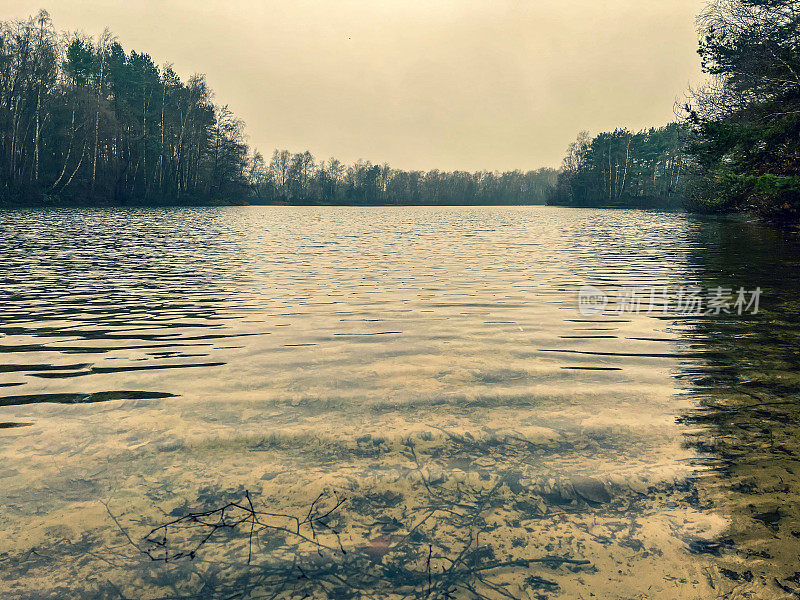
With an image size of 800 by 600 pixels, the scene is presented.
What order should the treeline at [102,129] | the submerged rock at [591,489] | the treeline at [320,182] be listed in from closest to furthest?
the submerged rock at [591,489]
the treeline at [102,129]
the treeline at [320,182]

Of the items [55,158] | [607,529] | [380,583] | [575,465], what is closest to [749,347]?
[575,465]

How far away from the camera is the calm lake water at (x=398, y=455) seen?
2342 mm

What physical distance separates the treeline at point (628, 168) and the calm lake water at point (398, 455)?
10031 cm

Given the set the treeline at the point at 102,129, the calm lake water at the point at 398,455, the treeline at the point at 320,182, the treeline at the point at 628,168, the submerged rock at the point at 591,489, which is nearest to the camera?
the calm lake water at the point at 398,455

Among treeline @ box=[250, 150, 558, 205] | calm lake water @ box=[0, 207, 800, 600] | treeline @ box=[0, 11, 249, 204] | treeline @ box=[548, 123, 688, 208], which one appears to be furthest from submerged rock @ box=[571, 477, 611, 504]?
treeline @ box=[250, 150, 558, 205]

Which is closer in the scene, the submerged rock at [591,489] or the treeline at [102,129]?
the submerged rock at [591,489]

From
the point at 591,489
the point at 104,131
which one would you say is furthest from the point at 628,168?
the point at 591,489

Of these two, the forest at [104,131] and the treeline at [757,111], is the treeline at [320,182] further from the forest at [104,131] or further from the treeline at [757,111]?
the treeline at [757,111]

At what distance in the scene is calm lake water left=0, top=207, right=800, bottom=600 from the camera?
234 cm

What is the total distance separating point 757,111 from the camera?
59.1ft

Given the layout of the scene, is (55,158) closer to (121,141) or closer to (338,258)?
(121,141)

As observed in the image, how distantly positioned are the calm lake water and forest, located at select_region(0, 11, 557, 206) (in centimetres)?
5430

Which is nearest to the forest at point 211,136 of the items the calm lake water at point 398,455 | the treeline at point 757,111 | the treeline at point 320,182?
the treeline at point 757,111

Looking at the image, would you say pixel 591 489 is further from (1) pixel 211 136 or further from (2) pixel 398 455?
(1) pixel 211 136
